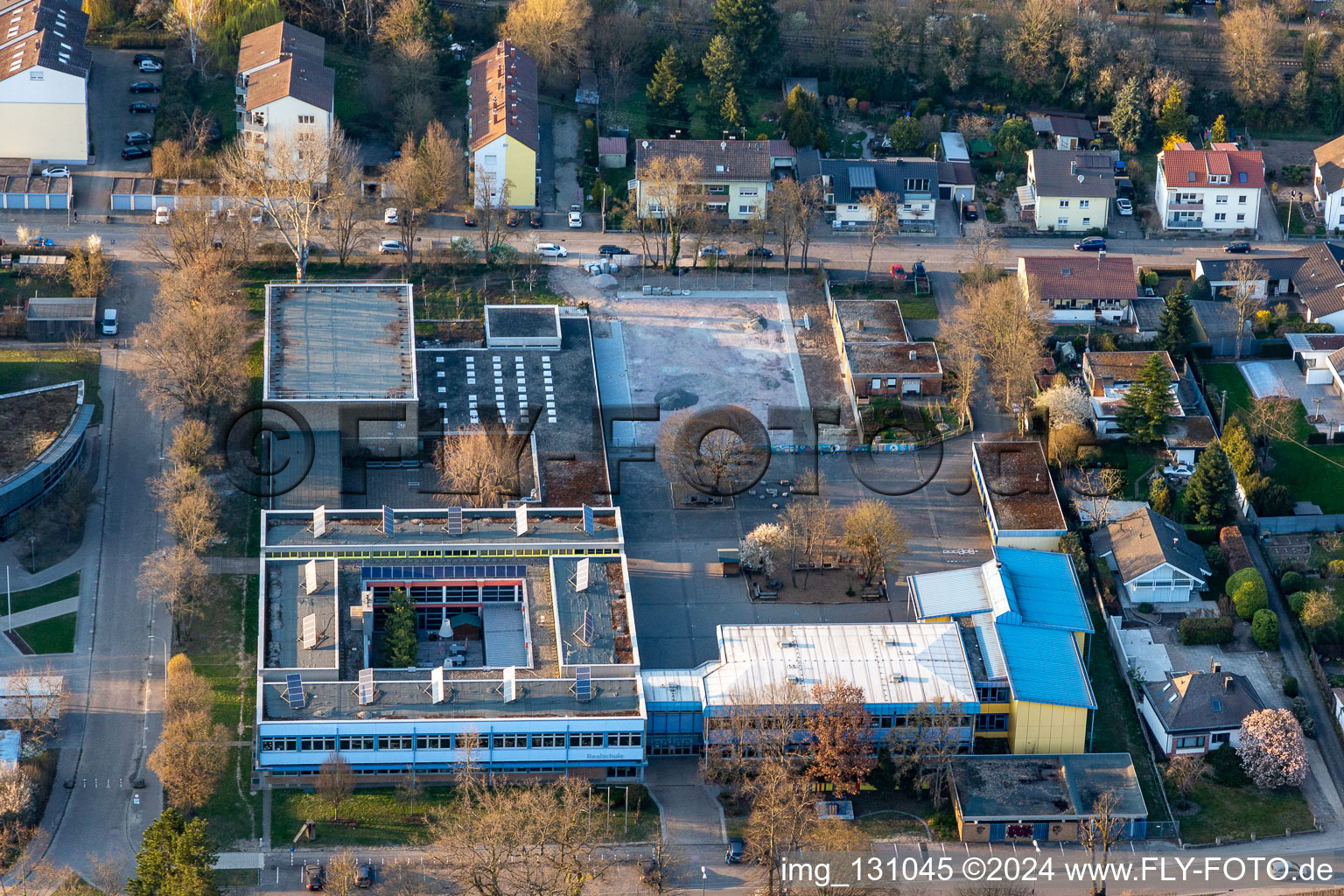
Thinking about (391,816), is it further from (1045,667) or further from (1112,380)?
(1112,380)

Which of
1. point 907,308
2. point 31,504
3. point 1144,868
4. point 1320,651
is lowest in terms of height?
point 1144,868

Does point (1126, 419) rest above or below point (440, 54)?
below

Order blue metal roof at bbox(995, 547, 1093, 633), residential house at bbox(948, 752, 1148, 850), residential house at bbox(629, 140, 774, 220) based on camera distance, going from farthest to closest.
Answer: residential house at bbox(629, 140, 774, 220)
blue metal roof at bbox(995, 547, 1093, 633)
residential house at bbox(948, 752, 1148, 850)

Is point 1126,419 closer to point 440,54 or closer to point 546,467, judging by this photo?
point 546,467

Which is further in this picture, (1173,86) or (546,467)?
(1173,86)

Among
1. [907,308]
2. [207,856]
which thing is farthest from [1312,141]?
[207,856]

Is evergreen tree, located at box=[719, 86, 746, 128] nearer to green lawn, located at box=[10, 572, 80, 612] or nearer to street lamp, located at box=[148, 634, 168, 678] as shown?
green lawn, located at box=[10, 572, 80, 612]

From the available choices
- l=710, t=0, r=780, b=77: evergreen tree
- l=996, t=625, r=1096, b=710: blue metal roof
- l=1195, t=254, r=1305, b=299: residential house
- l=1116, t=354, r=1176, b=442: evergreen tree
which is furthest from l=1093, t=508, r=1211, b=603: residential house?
l=710, t=0, r=780, b=77: evergreen tree
